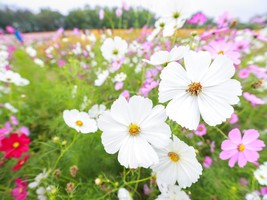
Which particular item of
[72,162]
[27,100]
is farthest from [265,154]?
[27,100]

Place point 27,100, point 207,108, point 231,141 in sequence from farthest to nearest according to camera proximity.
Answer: point 27,100
point 231,141
point 207,108

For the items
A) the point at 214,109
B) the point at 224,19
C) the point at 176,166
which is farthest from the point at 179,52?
the point at 224,19

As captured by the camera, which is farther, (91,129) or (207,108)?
(91,129)

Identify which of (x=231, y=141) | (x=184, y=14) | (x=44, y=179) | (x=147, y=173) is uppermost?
(x=184, y=14)

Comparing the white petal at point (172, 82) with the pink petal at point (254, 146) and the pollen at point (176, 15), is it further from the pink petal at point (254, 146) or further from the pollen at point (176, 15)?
the pollen at point (176, 15)

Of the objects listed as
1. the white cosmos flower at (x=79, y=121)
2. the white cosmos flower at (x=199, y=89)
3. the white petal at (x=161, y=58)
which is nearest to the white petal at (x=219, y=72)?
the white cosmos flower at (x=199, y=89)

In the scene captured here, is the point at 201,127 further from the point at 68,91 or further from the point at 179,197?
the point at 68,91

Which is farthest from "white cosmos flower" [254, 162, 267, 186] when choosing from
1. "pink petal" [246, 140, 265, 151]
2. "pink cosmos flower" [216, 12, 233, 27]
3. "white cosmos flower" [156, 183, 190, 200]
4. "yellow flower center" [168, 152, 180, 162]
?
"pink cosmos flower" [216, 12, 233, 27]
